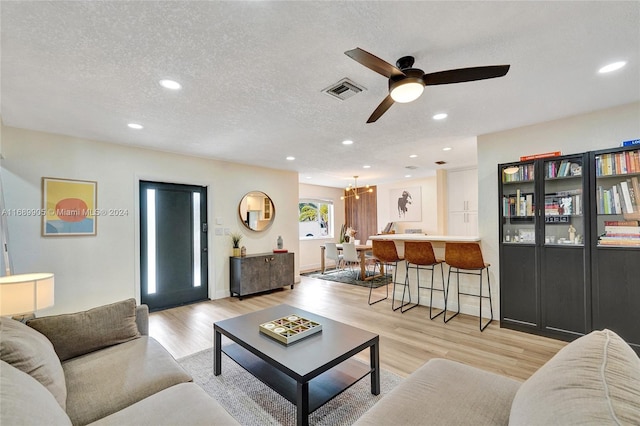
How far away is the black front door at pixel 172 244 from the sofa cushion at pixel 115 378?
2682 millimetres

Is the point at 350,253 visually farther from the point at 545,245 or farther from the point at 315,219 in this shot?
the point at 545,245

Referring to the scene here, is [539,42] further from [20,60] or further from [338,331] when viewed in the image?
[20,60]

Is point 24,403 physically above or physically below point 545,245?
below

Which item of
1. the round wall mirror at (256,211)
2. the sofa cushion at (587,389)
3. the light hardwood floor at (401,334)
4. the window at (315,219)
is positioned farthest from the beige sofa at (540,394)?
the window at (315,219)

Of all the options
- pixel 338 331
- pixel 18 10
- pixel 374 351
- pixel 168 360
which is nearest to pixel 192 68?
pixel 18 10

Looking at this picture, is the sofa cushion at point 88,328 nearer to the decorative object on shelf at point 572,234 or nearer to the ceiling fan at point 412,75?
the ceiling fan at point 412,75

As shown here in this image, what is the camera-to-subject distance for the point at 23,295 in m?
1.57

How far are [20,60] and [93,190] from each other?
→ 213cm

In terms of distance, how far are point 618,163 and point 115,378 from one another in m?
4.53

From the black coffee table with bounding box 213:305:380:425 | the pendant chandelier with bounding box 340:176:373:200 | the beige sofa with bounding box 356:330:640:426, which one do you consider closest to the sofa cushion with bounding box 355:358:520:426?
the beige sofa with bounding box 356:330:640:426

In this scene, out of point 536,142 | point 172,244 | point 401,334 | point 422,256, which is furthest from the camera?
point 172,244

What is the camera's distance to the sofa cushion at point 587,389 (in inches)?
29.0

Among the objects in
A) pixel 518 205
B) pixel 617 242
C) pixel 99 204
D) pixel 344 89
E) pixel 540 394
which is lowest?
pixel 540 394

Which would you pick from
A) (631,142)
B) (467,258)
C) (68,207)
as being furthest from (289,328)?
(631,142)
